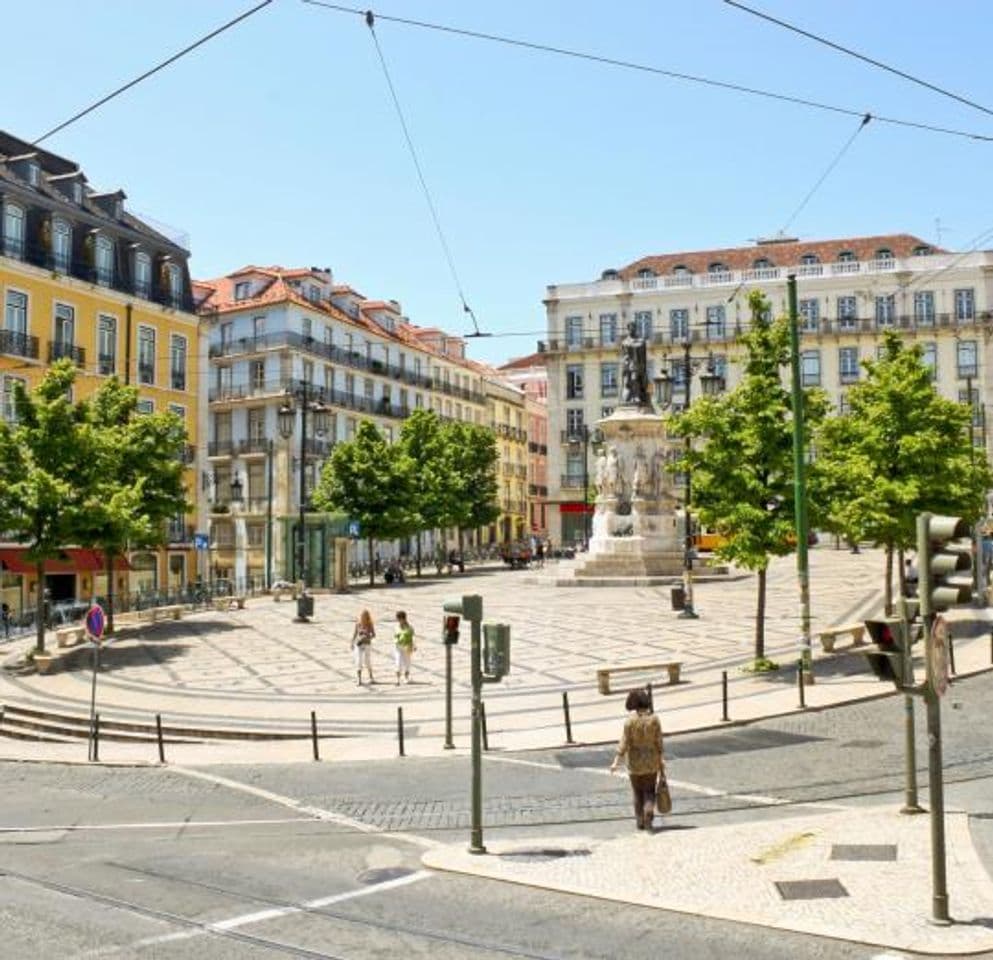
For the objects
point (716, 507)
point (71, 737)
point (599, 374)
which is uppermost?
point (599, 374)

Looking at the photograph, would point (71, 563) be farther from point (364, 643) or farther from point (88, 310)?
point (364, 643)

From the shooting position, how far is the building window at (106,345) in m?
43.8

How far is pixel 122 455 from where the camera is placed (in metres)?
31.2

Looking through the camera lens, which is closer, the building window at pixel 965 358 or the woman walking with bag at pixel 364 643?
the woman walking with bag at pixel 364 643

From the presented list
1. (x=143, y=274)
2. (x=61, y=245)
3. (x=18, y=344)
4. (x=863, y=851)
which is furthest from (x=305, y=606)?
(x=863, y=851)

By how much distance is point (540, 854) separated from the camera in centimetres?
1052

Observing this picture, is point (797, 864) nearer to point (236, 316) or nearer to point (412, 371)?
point (236, 316)

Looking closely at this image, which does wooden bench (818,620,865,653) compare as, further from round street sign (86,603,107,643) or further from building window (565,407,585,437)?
building window (565,407,585,437)

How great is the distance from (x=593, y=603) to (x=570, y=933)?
28.0 m

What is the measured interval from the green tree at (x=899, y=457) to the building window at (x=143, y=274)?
3094 centimetres

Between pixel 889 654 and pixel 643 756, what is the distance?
319 centimetres

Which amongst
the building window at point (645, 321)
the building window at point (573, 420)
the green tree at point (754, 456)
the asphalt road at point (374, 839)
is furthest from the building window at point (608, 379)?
the asphalt road at point (374, 839)

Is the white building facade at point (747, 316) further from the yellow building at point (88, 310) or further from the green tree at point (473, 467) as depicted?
the yellow building at point (88, 310)

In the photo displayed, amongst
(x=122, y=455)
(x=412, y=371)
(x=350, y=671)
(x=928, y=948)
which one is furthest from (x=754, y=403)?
(x=412, y=371)
